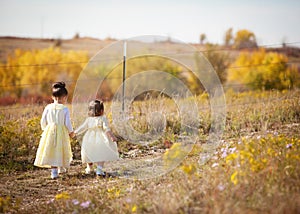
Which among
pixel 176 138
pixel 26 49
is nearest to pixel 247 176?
pixel 176 138

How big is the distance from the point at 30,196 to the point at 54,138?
86cm

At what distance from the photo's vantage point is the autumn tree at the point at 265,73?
1809 cm

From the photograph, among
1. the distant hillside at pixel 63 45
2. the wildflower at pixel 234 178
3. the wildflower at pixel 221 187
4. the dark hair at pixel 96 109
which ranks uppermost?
the distant hillside at pixel 63 45

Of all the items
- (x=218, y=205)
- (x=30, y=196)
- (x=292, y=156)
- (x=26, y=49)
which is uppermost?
(x=26, y=49)

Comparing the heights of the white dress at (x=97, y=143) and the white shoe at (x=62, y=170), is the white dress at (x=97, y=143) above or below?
above

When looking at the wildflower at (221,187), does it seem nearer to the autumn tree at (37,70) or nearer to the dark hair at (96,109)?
the dark hair at (96,109)

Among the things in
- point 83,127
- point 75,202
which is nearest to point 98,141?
point 83,127

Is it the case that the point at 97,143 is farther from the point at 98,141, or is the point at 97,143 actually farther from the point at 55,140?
the point at 55,140

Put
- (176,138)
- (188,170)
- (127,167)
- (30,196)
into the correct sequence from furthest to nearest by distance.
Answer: (176,138) < (127,167) < (30,196) < (188,170)

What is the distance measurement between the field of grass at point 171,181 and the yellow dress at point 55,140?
0.26 metres

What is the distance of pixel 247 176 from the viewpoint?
381cm

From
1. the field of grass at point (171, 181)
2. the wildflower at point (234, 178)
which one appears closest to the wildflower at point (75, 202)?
the field of grass at point (171, 181)

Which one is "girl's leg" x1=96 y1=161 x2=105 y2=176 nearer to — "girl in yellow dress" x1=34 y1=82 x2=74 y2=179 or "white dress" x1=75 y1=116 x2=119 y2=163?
"white dress" x1=75 y1=116 x2=119 y2=163

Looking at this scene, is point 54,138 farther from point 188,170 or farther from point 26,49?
point 26,49
